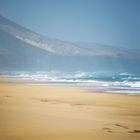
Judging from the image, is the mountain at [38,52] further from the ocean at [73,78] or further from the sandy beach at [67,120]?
the sandy beach at [67,120]

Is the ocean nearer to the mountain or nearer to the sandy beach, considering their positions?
the mountain

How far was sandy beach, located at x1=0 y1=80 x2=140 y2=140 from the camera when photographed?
2.56 m

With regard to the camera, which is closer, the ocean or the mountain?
the mountain

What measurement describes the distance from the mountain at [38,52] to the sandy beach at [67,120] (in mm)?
1713

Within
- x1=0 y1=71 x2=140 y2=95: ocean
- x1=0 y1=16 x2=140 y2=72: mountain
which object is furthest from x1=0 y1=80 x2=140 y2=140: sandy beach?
x1=0 y1=71 x2=140 y2=95: ocean

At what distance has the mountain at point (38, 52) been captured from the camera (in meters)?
5.60

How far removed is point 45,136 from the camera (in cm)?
253

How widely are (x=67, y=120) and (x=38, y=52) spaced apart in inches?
124

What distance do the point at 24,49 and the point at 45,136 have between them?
3.59 m

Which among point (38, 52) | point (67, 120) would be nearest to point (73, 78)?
point (38, 52)

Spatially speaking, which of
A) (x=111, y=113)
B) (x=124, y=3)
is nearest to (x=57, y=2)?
(x=124, y=3)

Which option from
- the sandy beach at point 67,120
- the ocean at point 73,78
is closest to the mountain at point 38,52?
the ocean at point 73,78

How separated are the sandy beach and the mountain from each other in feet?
5.62

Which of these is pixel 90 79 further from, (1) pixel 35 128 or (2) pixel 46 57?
(1) pixel 35 128
